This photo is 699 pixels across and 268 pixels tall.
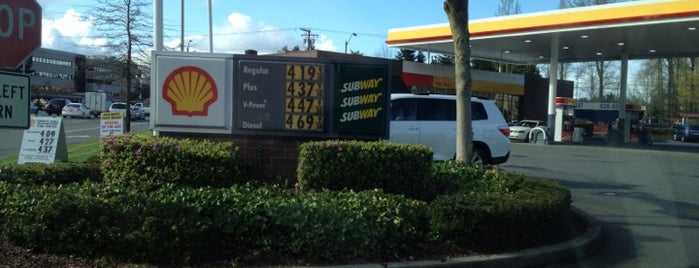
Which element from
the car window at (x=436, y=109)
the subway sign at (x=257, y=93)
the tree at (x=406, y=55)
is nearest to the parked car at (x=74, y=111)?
the tree at (x=406, y=55)

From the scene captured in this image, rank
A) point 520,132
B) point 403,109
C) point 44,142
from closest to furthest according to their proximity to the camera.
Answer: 1. point 403,109
2. point 44,142
3. point 520,132

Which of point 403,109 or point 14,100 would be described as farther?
point 403,109

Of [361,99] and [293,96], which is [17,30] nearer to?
[293,96]

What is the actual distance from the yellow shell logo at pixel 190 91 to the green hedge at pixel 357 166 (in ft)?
6.12

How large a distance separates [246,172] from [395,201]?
2.67 m

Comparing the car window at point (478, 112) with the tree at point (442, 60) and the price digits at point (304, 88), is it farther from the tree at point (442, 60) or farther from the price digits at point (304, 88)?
the tree at point (442, 60)

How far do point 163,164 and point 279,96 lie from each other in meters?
1.89

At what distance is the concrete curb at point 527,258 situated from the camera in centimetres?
564

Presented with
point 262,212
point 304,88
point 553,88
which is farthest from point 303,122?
point 553,88

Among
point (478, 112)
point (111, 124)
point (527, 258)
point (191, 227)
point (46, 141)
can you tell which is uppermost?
point (478, 112)

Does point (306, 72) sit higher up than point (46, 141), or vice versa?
point (306, 72)

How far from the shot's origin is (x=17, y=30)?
455 centimetres

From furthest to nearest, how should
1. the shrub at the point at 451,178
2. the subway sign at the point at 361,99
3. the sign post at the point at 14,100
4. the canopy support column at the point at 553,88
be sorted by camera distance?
the canopy support column at the point at 553,88
the subway sign at the point at 361,99
the shrub at the point at 451,178
the sign post at the point at 14,100

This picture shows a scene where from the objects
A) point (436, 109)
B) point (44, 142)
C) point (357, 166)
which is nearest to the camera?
point (357, 166)
